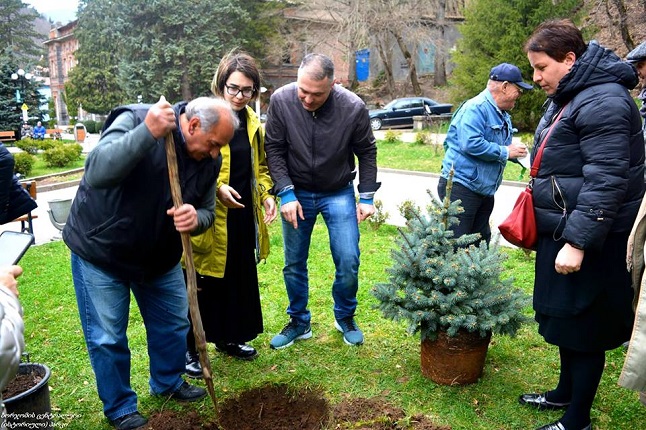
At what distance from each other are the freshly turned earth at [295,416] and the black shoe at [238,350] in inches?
20.3

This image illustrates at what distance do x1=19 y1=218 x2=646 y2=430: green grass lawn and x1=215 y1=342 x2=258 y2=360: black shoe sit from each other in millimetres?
52

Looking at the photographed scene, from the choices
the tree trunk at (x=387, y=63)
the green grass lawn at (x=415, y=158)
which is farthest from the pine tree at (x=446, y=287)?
the tree trunk at (x=387, y=63)

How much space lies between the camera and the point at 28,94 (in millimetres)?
30734

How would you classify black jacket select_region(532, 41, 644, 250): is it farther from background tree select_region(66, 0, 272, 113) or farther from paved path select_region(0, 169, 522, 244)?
background tree select_region(66, 0, 272, 113)

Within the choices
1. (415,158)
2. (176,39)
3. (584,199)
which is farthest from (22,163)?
(176,39)

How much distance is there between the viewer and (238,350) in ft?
12.7

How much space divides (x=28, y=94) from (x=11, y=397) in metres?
32.7

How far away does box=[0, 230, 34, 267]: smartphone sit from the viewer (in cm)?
218

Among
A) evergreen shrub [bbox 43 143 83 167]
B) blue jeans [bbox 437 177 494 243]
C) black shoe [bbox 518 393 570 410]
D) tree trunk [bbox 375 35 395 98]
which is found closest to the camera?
black shoe [bbox 518 393 570 410]

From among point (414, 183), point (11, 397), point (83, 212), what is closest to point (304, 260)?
point (83, 212)

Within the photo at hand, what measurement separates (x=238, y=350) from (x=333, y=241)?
1010mm

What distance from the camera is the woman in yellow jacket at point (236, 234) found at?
11.3 ft

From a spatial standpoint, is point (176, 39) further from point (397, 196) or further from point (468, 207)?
point (468, 207)

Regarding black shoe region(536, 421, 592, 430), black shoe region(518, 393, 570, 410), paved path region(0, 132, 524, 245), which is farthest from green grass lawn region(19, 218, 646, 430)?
paved path region(0, 132, 524, 245)
